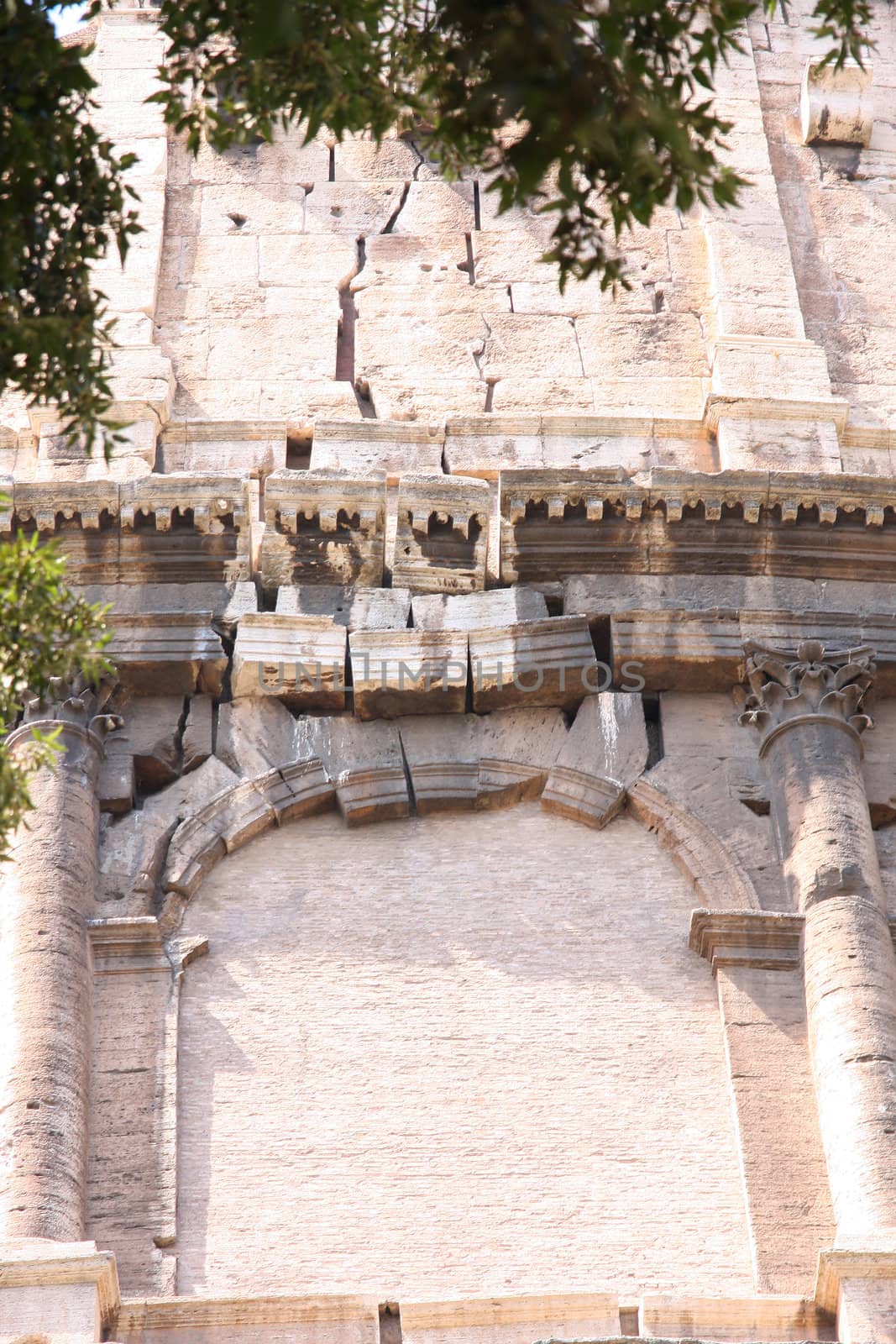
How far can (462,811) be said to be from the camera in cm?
1312

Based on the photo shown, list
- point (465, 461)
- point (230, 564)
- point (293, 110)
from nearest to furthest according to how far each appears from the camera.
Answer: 1. point (293, 110)
2. point (230, 564)
3. point (465, 461)

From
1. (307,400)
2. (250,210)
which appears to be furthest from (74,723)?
(250,210)

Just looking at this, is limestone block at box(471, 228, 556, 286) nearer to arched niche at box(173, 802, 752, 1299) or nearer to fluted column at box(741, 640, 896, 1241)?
fluted column at box(741, 640, 896, 1241)

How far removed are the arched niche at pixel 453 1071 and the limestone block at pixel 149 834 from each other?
0.35 metres

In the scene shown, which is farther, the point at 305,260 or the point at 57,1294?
the point at 305,260

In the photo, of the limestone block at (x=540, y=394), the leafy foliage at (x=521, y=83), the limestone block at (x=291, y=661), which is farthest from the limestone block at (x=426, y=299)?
the leafy foliage at (x=521, y=83)

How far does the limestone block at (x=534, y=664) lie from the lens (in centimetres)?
1330

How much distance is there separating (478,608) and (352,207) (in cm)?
484

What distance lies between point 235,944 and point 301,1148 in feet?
4.60

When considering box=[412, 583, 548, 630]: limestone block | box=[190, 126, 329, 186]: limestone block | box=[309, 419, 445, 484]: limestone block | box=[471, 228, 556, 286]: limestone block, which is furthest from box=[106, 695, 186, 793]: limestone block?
box=[190, 126, 329, 186]: limestone block

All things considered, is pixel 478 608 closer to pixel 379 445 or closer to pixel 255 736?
pixel 255 736

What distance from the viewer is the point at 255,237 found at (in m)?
17.0

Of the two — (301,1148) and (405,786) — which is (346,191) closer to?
(405,786)

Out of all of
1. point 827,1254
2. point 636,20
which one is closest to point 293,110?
point 636,20
